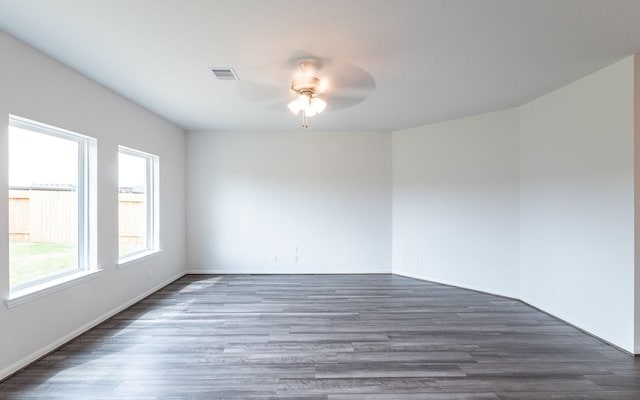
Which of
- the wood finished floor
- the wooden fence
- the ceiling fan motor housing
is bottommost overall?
the wood finished floor

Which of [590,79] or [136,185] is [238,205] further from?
[590,79]

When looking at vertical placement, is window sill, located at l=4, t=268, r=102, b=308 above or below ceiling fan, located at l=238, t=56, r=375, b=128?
below

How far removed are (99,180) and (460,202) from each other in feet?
15.6

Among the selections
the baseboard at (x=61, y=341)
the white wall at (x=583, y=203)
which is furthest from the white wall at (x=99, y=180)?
the white wall at (x=583, y=203)

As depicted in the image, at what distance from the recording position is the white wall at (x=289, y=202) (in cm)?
527

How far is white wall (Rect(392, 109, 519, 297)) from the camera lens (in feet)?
13.4

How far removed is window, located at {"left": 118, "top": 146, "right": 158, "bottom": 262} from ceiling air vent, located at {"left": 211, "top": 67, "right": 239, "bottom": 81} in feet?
5.73

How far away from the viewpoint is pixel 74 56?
8.38ft

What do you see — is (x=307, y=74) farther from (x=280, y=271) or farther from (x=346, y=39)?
(x=280, y=271)

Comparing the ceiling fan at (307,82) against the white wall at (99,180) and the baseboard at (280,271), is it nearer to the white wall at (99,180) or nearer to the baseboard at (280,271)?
the white wall at (99,180)

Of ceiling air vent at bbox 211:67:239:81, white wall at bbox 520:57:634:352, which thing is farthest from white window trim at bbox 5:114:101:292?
white wall at bbox 520:57:634:352

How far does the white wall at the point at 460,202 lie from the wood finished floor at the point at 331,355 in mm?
677

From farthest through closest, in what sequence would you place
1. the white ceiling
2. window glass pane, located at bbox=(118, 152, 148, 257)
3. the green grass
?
window glass pane, located at bbox=(118, 152, 148, 257)
the green grass
the white ceiling

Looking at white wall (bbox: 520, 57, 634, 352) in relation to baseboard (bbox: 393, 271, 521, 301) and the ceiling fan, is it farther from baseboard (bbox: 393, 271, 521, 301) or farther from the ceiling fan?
the ceiling fan
